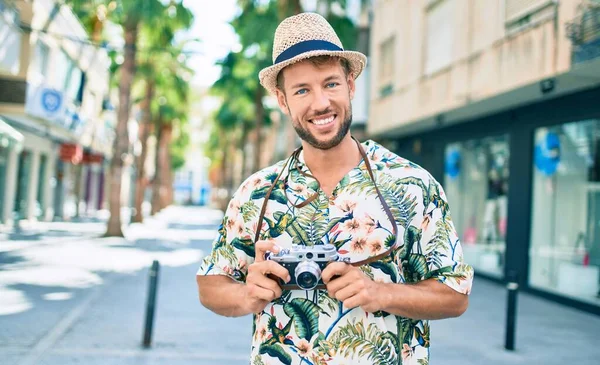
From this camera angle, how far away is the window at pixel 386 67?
61.1 feet

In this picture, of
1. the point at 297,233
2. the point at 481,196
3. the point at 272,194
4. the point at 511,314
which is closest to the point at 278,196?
the point at 272,194

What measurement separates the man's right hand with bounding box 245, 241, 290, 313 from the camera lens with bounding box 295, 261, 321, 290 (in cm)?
5

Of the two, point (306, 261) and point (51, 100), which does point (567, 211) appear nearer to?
point (306, 261)

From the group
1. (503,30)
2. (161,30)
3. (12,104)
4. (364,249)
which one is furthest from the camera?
(161,30)

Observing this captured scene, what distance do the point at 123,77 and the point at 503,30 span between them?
12447 mm

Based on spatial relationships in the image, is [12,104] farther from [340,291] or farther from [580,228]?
[340,291]

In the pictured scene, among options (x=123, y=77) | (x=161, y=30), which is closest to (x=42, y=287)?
(x=123, y=77)

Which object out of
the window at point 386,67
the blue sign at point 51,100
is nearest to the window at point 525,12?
the window at point 386,67

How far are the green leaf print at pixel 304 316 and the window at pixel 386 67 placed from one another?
1679 cm

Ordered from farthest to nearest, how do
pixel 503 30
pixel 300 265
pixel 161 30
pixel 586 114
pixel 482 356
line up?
pixel 161 30 < pixel 503 30 < pixel 586 114 < pixel 482 356 < pixel 300 265

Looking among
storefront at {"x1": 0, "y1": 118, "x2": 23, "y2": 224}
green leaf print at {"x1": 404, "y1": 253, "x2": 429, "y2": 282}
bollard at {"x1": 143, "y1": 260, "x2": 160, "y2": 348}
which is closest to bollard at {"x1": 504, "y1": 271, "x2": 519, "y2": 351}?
bollard at {"x1": 143, "y1": 260, "x2": 160, "y2": 348}

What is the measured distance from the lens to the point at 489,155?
46.2 ft

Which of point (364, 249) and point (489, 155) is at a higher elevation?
point (489, 155)

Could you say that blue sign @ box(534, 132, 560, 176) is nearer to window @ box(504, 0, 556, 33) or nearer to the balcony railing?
window @ box(504, 0, 556, 33)
